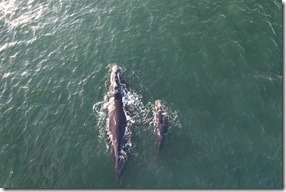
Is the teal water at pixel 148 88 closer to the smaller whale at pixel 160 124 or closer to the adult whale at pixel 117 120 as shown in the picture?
the smaller whale at pixel 160 124

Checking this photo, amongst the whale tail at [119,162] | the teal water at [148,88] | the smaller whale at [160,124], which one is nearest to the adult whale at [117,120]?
the whale tail at [119,162]

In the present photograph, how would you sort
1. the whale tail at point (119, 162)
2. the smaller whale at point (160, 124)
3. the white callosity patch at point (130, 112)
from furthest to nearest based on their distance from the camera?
the white callosity patch at point (130, 112)
the smaller whale at point (160, 124)
the whale tail at point (119, 162)

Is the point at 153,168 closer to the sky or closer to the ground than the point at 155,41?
closer to the ground

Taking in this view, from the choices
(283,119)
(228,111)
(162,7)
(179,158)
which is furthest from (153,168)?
(162,7)

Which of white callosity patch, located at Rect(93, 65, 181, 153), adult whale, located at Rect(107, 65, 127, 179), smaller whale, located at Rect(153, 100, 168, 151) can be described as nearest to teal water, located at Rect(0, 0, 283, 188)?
white callosity patch, located at Rect(93, 65, 181, 153)

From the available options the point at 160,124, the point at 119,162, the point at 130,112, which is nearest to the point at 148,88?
the point at 130,112

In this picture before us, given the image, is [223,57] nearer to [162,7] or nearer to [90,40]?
[162,7]

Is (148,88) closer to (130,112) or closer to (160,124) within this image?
(130,112)
